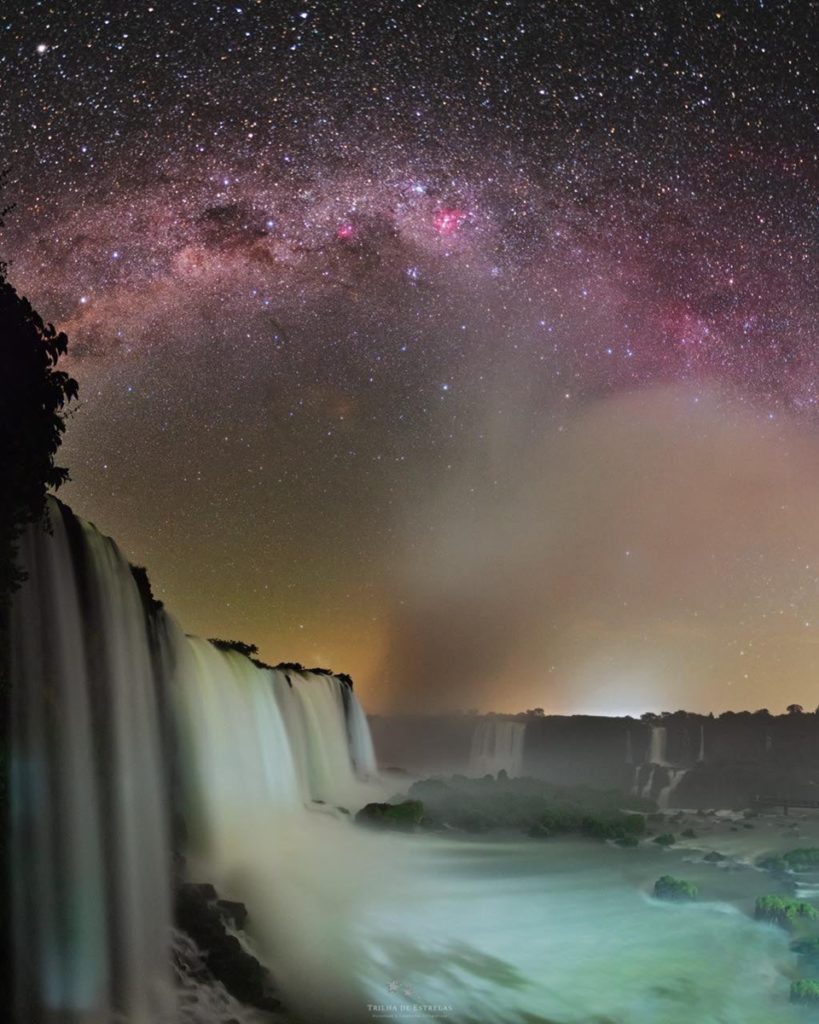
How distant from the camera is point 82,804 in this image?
10906 millimetres

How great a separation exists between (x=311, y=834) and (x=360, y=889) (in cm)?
550

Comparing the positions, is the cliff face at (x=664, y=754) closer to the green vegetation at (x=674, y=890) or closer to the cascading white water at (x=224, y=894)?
the green vegetation at (x=674, y=890)

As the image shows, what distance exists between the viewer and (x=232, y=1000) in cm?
1106

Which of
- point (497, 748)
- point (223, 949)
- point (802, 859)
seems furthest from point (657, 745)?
point (223, 949)

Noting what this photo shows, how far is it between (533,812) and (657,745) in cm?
2737

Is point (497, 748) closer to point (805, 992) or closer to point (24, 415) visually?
point (805, 992)

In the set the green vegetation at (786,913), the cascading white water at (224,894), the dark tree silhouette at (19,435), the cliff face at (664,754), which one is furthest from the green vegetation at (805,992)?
the cliff face at (664,754)

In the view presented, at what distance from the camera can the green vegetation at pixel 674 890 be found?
69.6ft

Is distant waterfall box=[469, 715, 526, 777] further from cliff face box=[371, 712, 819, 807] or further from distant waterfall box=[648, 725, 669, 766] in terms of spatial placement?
distant waterfall box=[648, 725, 669, 766]

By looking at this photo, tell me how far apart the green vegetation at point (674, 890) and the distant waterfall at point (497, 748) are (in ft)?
125

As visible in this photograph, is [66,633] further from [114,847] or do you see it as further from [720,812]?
[720,812]

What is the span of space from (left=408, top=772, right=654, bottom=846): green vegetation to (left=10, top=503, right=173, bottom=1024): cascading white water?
20140 mm

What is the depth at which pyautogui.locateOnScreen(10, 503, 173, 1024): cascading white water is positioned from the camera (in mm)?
9555

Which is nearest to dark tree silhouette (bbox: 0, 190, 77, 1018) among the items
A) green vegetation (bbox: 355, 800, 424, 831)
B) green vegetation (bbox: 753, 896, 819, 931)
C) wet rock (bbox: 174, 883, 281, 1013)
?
wet rock (bbox: 174, 883, 281, 1013)
